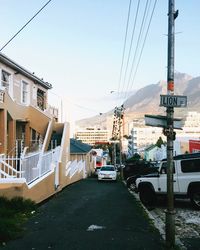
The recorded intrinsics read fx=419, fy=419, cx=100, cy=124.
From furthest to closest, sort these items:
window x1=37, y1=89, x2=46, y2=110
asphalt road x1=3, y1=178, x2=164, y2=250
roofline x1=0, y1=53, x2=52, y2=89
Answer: window x1=37, y1=89, x2=46, y2=110 → roofline x1=0, y1=53, x2=52, y2=89 → asphalt road x1=3, y1=178, x2=164, y2=250

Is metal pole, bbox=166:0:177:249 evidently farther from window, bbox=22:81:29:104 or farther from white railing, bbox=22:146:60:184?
window, bbox=22:81:29:104

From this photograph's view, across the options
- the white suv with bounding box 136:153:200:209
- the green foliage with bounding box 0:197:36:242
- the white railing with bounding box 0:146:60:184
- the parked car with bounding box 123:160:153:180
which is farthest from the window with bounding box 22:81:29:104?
the green foliage with bounding box 0:197:36:242

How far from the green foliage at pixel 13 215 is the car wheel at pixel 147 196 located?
5030mm

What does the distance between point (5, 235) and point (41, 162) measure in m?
6.98

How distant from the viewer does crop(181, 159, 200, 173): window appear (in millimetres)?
15417

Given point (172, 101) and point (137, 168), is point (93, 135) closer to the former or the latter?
point (137, 168)

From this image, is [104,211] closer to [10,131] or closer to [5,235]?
[5,235]

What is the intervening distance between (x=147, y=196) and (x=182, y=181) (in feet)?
6.47

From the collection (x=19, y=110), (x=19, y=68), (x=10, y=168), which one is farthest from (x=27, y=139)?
(x=10, y=168)

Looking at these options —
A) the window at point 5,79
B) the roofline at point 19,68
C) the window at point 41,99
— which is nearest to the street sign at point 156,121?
the roofline at point 19,68

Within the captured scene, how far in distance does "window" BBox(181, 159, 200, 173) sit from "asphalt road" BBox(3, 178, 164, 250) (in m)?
2.27

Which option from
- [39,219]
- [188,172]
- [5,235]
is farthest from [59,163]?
[5,235]

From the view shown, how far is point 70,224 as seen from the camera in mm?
11242

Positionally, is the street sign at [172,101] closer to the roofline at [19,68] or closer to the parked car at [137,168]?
the roofline at [19,68]
